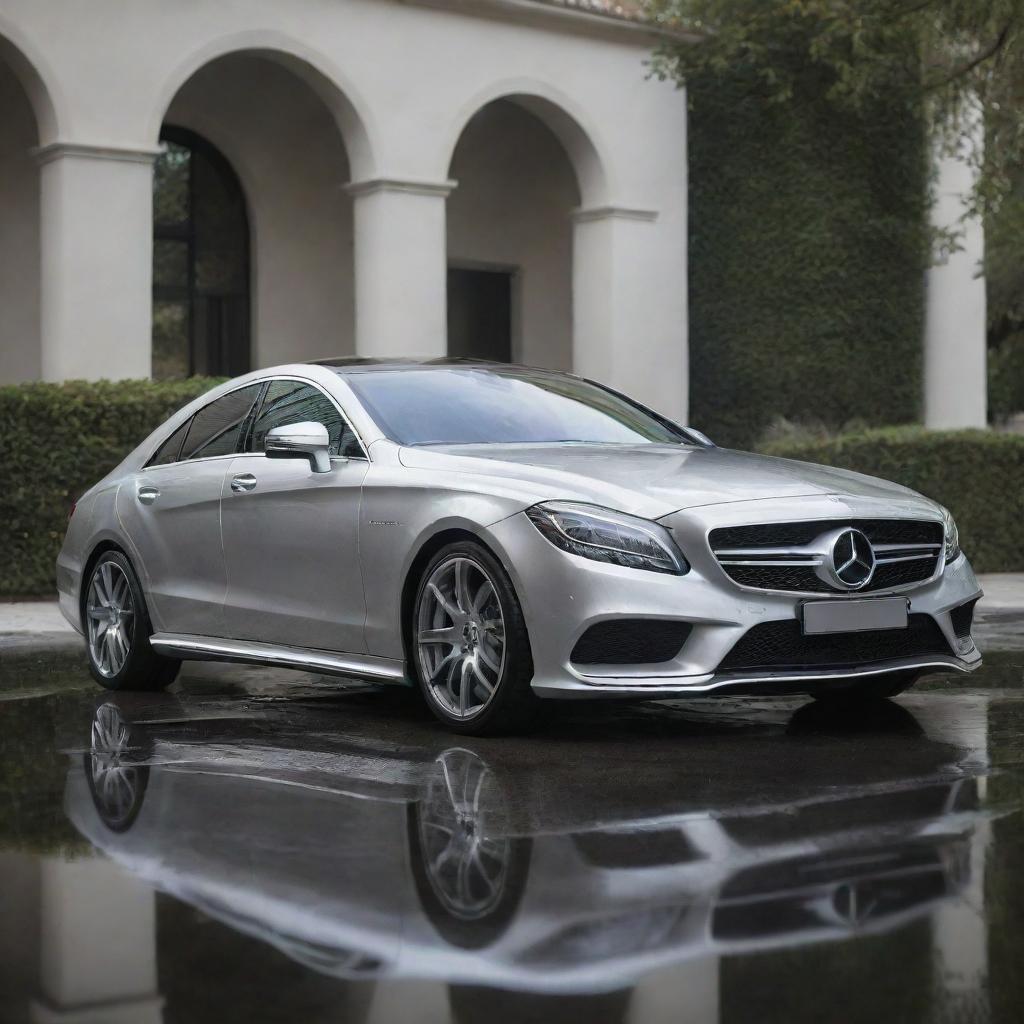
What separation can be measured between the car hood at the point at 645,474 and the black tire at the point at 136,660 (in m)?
1.98

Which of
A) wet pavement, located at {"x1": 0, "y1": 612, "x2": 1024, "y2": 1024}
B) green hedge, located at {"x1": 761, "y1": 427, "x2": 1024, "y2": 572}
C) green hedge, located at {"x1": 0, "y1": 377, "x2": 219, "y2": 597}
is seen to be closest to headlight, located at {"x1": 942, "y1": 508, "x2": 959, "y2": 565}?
wet pavement, located at {"x1": 0, "y1": 612, "x2": 1024, "y2": 1024}

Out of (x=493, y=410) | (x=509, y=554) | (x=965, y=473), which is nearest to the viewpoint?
(x=509, y=554)

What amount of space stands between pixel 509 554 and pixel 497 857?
185 cm

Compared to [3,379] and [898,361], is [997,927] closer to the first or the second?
[3,379]

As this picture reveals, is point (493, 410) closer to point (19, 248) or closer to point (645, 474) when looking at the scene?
point (645, 474)

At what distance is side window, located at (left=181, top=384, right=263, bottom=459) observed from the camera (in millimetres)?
8406

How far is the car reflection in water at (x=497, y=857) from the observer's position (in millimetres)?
3908

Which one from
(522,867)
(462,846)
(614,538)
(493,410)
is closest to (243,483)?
(493,410)

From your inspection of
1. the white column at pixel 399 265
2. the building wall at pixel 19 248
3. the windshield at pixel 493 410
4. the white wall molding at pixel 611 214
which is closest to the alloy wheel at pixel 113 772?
the windshield at pixel 493 410

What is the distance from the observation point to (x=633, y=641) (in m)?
6.34

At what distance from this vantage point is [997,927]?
13.0 feet

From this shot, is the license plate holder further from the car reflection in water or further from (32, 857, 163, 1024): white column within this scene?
(32, 857, 163, 1024): white column

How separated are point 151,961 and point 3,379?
1603cm

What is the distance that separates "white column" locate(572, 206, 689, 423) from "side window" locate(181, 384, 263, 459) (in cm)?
1152
